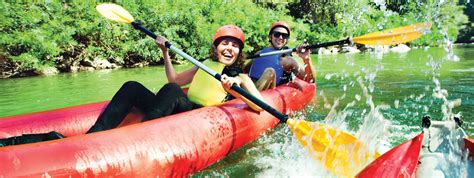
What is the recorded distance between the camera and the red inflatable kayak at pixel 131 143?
71.0 inches

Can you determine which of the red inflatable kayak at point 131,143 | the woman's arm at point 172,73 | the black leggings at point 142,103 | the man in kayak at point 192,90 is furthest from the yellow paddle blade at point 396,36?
the black leggings at point 142,103

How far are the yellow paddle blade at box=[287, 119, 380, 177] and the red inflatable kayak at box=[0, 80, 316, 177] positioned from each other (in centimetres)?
48

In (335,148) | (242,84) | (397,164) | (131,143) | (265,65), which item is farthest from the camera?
(265,65)

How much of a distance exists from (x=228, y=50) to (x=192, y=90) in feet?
1.39

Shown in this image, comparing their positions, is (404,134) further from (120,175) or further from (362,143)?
(120,175)

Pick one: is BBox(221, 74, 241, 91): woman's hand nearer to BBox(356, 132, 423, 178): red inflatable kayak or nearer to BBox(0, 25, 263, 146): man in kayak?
BBox(0, 25, 263, 146): man in kayak

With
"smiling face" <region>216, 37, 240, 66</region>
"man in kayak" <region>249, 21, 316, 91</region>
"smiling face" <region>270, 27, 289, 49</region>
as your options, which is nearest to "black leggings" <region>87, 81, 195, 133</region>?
"smiling face" <region>216, 37, 240, 66</region>

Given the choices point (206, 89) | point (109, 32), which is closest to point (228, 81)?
point (206, 89)

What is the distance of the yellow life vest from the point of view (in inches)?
125

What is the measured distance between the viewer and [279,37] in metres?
4.76

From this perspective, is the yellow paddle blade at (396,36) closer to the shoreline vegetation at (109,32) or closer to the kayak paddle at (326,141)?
the kayak paddle at (326,141)

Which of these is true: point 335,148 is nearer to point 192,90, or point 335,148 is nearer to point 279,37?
point 192,90

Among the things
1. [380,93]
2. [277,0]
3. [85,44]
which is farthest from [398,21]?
[380,93]

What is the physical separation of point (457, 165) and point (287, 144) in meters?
1.55
